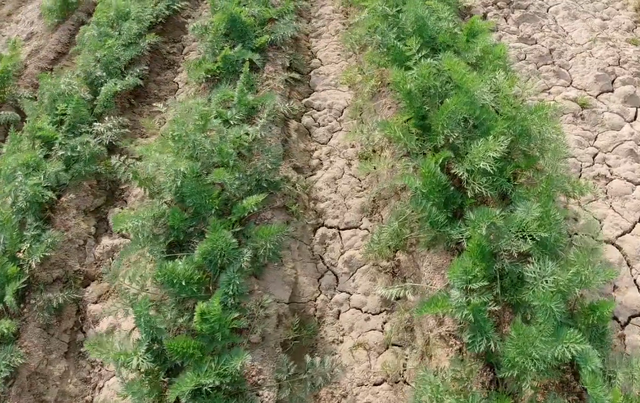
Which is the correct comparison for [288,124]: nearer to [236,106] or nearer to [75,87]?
[236,106]

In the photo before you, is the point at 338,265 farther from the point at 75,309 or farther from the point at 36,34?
the point at 36,34

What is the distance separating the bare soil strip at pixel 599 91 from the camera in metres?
4.23

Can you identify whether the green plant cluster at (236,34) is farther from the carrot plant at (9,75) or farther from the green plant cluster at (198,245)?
the carrot plant at (9,75)

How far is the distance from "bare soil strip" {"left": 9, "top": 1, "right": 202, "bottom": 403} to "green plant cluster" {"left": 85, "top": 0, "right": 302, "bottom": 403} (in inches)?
12.1

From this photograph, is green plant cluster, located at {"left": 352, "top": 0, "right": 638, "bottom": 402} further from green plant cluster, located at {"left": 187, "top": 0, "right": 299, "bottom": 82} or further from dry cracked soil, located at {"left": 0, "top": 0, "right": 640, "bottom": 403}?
green plant cluster, located at {"left": 187, "top": 0, "right": 299, "bottom": 82}

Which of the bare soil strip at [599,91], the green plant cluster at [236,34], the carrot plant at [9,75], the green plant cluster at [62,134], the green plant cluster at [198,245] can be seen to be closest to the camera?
the green plant cluster at [198,245]

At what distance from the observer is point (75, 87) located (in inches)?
215

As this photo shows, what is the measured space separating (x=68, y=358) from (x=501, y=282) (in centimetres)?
328

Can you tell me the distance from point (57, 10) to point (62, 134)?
2603mm

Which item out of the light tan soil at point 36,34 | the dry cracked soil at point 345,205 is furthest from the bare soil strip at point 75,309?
the light tan soil at point 36,34

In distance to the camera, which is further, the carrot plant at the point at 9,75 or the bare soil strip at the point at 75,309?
the carrot plant at the point at 9,75

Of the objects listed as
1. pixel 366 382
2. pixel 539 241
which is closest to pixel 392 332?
pixel 366 382

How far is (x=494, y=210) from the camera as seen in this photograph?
3887 millimetres

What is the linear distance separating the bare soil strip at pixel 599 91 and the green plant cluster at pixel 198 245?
255 cm
